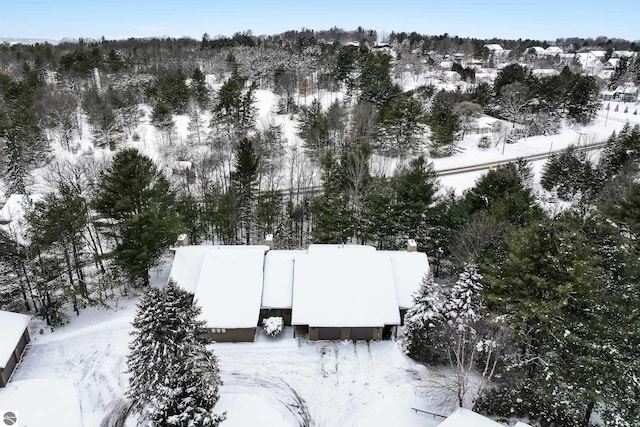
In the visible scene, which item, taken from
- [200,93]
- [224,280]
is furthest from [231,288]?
[200,93]

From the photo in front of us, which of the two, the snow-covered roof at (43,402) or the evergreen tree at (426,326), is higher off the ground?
the evergreen tree at (426,326)

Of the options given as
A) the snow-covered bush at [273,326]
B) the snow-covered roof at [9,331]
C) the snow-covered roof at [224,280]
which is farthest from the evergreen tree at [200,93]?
the snow-covered bush at [273,326]

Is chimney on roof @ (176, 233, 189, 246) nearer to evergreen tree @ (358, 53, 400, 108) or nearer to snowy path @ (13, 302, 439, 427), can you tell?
snowy path @ (13, 302, 439, 427)

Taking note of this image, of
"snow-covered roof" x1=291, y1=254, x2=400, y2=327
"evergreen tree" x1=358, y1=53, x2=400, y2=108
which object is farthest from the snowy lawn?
"evergreen tree" x1=358, y1=53, x2=400, y2=108

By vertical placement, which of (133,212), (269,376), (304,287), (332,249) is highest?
(133,212)

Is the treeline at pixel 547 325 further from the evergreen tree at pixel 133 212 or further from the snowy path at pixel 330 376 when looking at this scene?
the evergreen tree at pixel 133 212

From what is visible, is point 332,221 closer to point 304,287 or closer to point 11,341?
point 304,287

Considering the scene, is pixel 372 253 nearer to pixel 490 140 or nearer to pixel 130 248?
pixel 130 248
